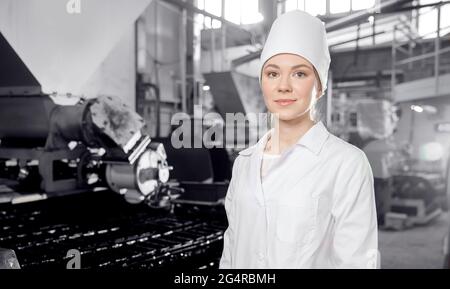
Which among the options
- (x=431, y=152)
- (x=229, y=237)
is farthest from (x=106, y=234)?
(x=431, y=152)

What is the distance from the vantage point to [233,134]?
348 cm

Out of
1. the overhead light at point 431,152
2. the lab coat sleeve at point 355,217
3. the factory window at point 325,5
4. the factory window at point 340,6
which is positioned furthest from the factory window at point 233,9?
the overhead light at point 431,152

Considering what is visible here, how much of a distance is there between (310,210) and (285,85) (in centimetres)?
27

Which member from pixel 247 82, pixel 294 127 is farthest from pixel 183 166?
pixel 247 82

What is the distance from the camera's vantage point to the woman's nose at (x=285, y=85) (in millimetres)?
820

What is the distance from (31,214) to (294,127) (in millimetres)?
1244

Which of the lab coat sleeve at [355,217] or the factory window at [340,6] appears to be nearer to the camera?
the lab coat sleeve at [355,217]

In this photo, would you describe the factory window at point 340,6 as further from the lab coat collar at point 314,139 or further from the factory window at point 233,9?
the lab coat collar at point 314,139

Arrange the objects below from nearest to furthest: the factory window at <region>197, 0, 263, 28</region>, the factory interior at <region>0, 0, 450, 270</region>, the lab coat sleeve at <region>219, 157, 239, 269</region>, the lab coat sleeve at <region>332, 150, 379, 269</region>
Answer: the lab coat sleeve at <region>332, 150, 379, 269</region>, the lab coat sleeve at <region>219, 157, 239, 269</region>, the factory interior at <region>0, 0, 450, 270</region>, the factory window at <region>197, 0, 263, 28</region>

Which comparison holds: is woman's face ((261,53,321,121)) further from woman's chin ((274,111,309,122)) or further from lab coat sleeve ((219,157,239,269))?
lab coat sleeve ((219,157,239,269))

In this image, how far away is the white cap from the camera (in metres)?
0.85

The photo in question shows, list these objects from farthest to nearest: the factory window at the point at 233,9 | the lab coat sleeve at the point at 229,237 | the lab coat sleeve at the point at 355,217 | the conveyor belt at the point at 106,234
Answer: the factory window at the point at 233,9 → the conveyor belt at the point at 106,234 → the lab coat sleeve at the point at 229,237 → the lab coat sleeve at the point at 355,217

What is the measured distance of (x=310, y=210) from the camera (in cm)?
82

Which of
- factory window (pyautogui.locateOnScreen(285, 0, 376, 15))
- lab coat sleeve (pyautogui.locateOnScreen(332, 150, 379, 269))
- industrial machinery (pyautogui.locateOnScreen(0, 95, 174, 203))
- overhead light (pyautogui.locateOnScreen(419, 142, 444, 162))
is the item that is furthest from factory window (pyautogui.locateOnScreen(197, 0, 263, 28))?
overhead light (pyautogui.locateOnScreen(419, 142, 444, 162))
